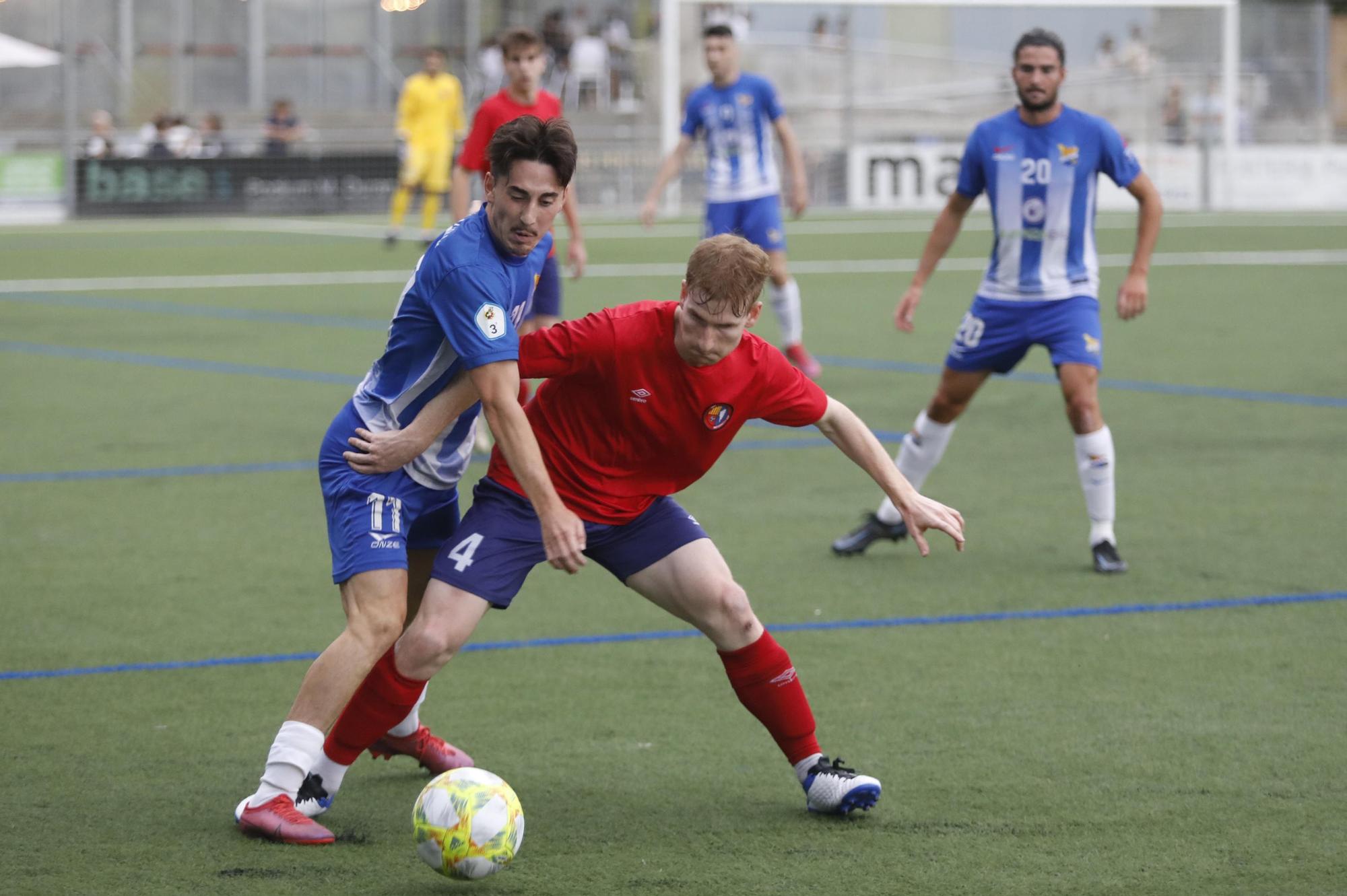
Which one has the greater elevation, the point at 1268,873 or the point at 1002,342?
the point at 1002,342

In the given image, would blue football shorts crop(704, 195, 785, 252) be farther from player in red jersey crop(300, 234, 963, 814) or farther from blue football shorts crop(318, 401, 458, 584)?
blue football shorts crop(318, 401, 458, 584)

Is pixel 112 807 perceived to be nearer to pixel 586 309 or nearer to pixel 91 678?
pixel 91 678

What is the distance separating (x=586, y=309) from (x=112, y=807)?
11895mm

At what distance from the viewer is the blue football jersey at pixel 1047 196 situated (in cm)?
743

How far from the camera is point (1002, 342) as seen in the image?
7.40 m

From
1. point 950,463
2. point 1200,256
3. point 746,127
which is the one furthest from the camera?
point 1200,256

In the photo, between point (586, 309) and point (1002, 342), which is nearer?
point (1002, 342)

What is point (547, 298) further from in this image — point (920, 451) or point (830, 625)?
point (830, 625)

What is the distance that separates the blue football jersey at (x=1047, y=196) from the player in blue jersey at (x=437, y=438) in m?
3.44

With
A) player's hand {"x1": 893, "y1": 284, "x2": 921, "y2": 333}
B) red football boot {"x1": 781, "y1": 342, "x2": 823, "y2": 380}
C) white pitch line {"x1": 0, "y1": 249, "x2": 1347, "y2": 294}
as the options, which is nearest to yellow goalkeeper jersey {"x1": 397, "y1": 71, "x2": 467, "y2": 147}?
white pitch line {"x1": 0, "y1": 249, "x2": 1347, "y2": 294}

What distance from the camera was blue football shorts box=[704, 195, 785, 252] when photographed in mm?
12656

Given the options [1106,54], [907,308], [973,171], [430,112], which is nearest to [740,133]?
[907,308]

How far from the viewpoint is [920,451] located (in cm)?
776

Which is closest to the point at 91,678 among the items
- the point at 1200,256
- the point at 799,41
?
the point at 1200,256
